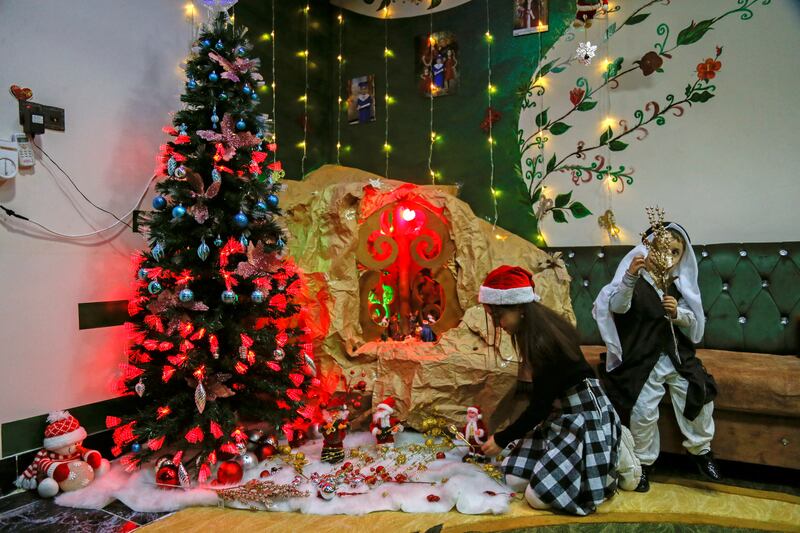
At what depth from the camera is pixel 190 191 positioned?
97.1 inches

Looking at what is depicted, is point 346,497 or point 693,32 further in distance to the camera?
point 693,32

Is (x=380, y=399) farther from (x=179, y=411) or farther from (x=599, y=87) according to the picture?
(x=599, y=87)

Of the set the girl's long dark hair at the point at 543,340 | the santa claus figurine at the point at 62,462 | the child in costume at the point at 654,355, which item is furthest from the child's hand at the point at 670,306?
the santa claus figurine at the point at 62,462

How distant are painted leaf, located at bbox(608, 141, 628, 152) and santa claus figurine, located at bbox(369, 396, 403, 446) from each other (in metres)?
2.41

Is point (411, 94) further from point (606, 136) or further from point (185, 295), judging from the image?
point (185, 295)

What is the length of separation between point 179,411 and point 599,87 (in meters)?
3.47

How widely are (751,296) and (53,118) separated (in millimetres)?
4106

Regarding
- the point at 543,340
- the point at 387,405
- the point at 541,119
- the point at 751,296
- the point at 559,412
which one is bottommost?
the point at 387,405

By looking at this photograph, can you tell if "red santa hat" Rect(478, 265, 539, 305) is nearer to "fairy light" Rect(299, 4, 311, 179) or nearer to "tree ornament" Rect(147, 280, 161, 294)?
"tree ornament" Rect(147, 280, 161, 294)

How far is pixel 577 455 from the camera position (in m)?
2.14

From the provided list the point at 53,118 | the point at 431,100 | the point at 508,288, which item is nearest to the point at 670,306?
the point at 508,288

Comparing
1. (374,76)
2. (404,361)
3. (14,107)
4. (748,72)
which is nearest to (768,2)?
(748,72)

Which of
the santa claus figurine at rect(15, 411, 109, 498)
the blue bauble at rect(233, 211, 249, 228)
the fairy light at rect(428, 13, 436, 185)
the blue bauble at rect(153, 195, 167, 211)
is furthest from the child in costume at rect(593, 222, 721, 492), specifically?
the santa claus figurine at rect(15, 411, 109, 498)

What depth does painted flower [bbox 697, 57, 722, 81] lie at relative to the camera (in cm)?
327
